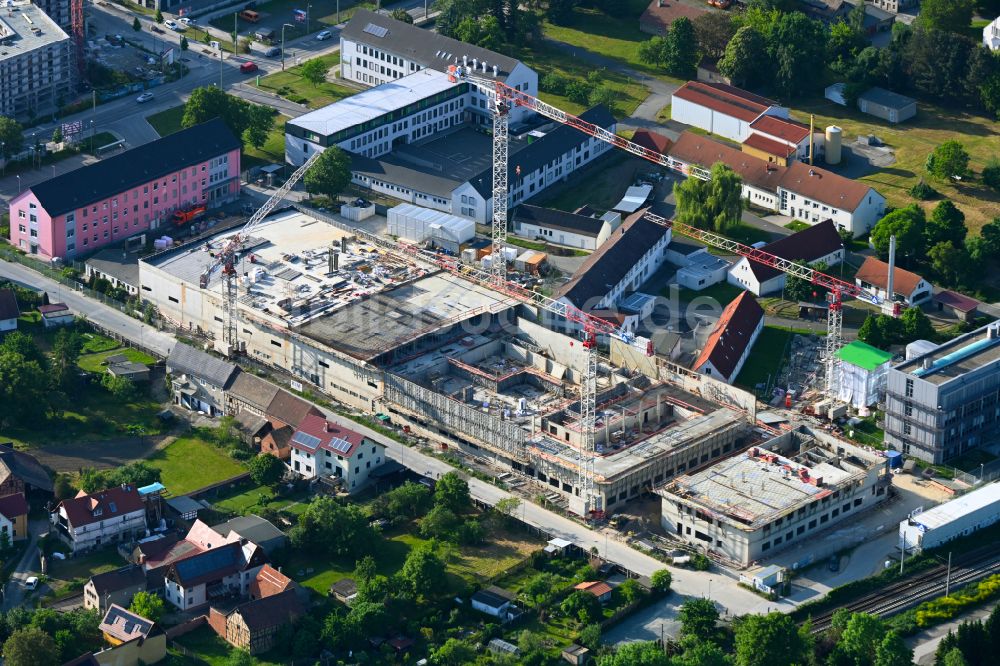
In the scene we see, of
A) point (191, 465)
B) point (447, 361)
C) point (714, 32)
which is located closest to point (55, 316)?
point (191, 465)

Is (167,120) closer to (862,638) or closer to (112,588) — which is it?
(112,588)

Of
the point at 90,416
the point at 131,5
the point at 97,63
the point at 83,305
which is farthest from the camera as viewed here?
the point at 131,5

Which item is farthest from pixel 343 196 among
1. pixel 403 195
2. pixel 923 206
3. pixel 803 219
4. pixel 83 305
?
pixel 923 206

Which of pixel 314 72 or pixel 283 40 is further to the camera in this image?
pixel 283 40

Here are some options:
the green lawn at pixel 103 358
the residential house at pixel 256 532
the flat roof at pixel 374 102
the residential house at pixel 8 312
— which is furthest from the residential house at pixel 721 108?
the residential house at pixel 256 532

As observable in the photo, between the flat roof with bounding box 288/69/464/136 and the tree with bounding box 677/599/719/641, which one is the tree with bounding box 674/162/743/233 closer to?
the flat roof with bounding box 288/69/464/136

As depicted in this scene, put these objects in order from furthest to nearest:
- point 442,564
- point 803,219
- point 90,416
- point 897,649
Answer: point 803,219
point 90,416
point 442,564
point 897,649

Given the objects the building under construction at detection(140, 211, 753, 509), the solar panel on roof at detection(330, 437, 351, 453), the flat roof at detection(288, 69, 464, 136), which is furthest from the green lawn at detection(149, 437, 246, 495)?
the flat roof at detection(288, 69, 464, 136)

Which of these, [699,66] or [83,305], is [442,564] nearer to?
[83,305]
